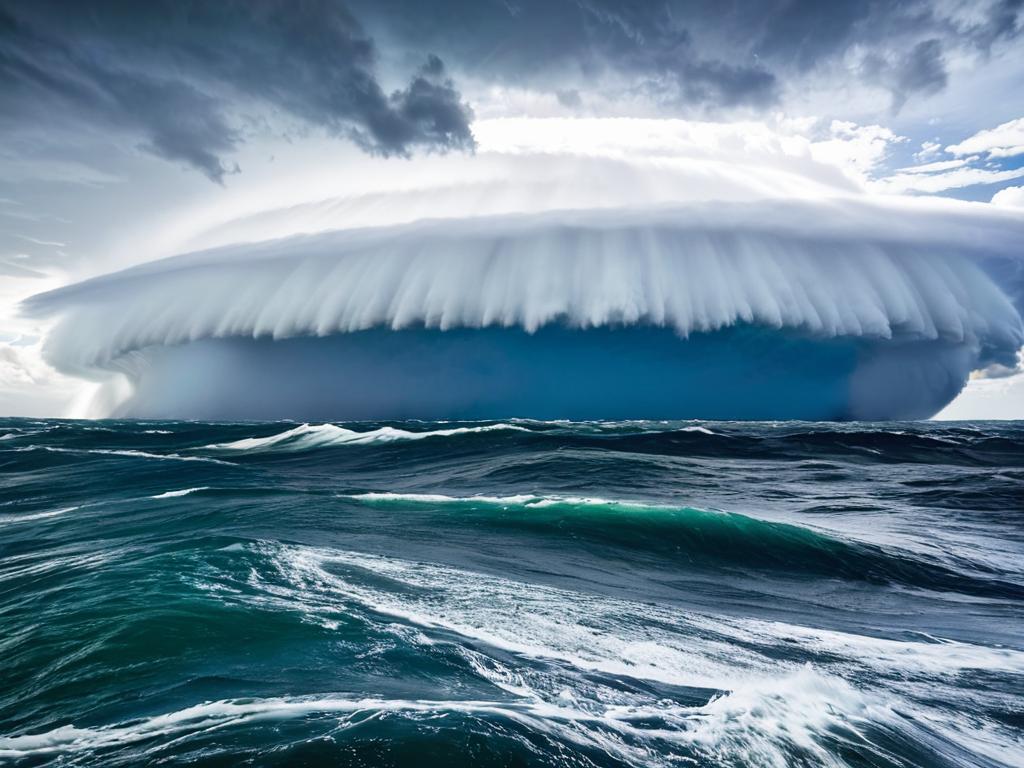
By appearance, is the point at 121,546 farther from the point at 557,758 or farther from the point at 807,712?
the point at 807,712

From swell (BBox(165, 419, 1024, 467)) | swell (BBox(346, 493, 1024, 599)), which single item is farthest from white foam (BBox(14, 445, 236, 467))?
swell (BBox(346, 493, 1024, 599))

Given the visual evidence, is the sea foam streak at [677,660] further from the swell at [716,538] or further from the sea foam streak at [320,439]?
the sea foam streak at [320,439]

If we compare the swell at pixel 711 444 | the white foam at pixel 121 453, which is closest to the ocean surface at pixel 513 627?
the swell at pixel 711 444

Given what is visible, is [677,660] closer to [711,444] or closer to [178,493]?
[178,493]

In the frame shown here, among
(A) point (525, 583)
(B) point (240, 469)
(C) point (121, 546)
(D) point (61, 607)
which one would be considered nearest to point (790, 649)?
(A) point (525, 583)

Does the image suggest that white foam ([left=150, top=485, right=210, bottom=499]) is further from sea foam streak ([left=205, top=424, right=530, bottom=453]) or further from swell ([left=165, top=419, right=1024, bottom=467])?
sea foam streak ([left=205, top=424, right=530, bottom=453])

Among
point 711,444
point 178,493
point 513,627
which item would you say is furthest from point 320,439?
point 513,627
